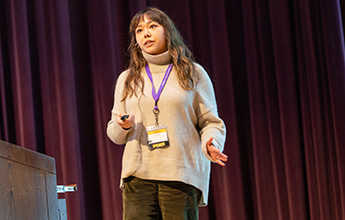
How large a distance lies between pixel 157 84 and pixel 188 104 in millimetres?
156

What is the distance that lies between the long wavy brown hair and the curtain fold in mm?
1303

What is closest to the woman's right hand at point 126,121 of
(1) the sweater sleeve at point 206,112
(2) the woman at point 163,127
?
(2) the woman at point 163,127

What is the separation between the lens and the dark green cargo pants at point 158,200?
6.35ft

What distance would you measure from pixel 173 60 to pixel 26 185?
785mm

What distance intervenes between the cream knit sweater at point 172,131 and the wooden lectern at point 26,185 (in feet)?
1.02

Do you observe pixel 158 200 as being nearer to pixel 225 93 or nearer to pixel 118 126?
pixel 118 126

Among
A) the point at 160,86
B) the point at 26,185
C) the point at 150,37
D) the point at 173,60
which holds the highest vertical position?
the point at 150,37

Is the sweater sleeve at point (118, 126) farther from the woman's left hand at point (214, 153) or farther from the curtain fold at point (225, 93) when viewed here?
the curtain fold at point (225, 93)

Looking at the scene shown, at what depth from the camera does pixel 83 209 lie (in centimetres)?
352

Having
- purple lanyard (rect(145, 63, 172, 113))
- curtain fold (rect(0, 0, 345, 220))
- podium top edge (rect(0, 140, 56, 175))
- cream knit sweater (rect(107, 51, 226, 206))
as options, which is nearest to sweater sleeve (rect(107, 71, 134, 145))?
cream knit sweater (rect(107, 51, 226, 206))

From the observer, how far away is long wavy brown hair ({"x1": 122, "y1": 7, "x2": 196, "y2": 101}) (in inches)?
82.8

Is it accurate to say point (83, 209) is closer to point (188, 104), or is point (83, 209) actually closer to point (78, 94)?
point (78, 94)

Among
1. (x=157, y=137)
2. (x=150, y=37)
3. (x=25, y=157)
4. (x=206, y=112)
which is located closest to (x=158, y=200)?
(x=157, y=137)

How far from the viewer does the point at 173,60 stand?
84.4 inches
